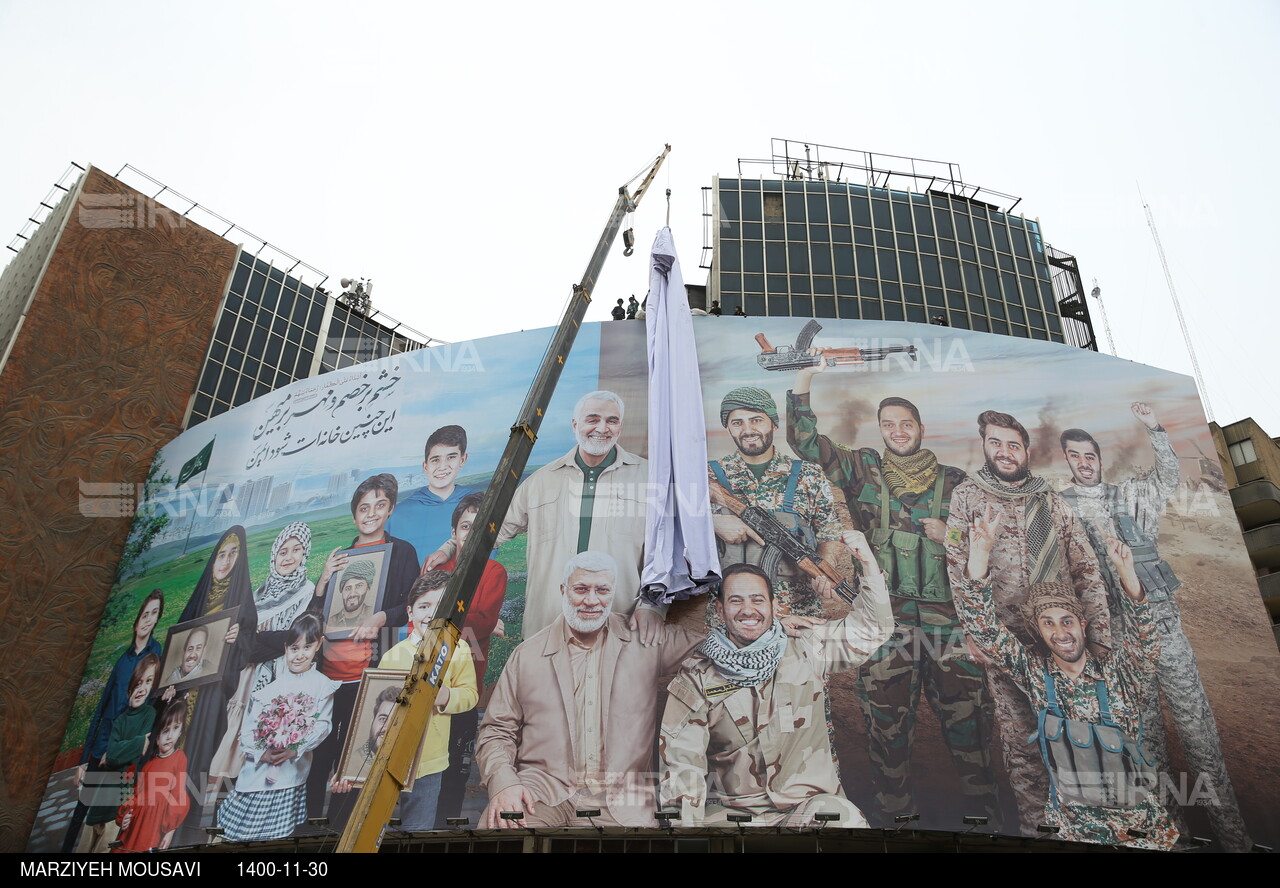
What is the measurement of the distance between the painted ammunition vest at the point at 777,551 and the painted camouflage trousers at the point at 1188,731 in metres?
6.51

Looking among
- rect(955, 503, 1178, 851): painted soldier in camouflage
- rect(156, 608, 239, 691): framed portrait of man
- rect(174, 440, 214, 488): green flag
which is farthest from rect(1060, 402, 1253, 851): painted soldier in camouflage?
rect(174, 440, 214, 488): green flag

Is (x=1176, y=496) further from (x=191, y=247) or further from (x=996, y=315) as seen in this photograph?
(x=191, y=247)

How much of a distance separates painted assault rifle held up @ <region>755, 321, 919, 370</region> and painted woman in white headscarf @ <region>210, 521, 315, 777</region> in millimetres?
10850

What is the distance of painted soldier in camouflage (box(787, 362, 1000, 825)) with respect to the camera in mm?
16156

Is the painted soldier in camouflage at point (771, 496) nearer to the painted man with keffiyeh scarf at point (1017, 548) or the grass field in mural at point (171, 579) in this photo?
the painted man with keffiyeh scarf at point (1017, 548)

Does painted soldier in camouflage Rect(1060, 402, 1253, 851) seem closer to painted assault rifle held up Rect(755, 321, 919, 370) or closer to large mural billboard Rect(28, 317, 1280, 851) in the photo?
large mural billboard Rect(28, 317, 1280, 851)

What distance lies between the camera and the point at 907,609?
57.9 ft

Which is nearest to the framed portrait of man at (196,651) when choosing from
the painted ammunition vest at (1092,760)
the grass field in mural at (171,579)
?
the grass field in mural at (171,579)

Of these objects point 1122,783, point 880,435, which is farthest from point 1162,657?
point 880,435

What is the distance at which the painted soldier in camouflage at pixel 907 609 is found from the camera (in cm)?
Answer: 1616

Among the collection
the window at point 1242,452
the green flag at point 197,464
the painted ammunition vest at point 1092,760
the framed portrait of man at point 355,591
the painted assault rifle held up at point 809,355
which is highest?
the window at point 1242,452

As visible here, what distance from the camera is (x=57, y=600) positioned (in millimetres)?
23328

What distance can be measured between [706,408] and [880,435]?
3.59m

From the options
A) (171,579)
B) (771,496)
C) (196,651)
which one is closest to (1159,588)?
(771,496)
